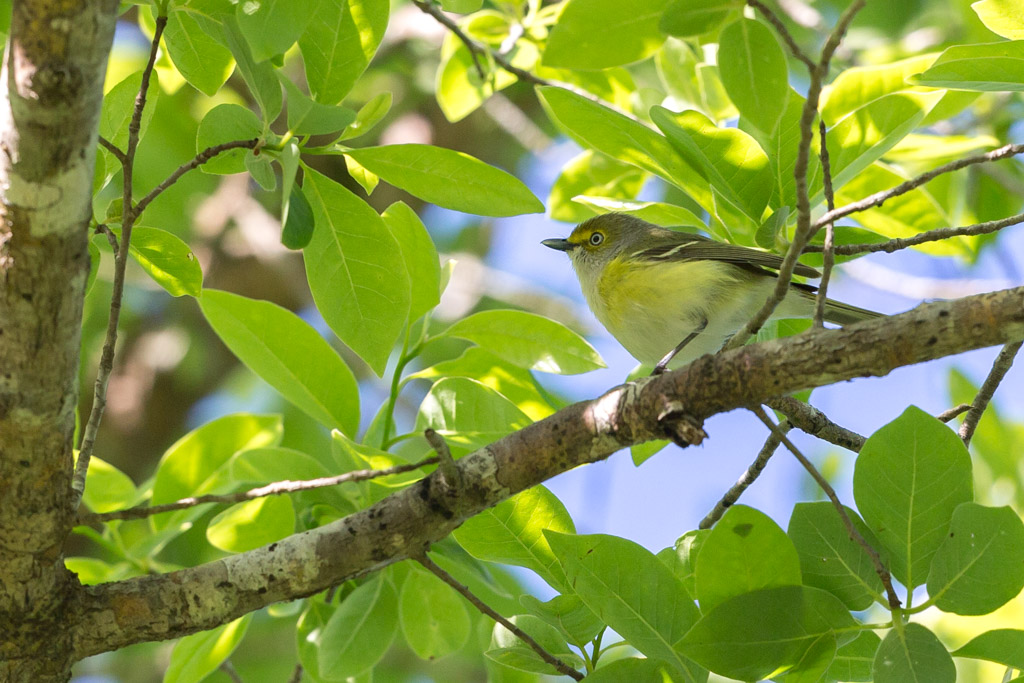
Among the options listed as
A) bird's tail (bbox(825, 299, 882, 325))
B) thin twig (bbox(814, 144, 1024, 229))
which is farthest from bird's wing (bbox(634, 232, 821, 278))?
thin twig (bbox(814, 144, 1024, 229))

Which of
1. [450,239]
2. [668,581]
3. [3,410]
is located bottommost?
[668,581]

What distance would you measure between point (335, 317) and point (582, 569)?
936mm

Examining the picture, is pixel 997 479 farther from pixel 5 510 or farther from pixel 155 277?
pixel 5 510

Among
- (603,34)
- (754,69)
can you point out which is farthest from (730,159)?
(754,69)

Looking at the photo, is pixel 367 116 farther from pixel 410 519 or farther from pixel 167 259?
pixel 410 519

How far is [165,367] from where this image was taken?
6.84 m

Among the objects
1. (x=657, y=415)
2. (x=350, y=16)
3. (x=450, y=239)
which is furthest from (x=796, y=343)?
(x=450, y=239)

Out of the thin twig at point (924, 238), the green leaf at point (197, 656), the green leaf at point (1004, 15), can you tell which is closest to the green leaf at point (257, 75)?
the thin twig at point (924, 238)

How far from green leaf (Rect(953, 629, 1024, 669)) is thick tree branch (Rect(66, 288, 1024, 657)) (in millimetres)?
683

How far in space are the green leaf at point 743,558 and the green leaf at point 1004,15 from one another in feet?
4.51

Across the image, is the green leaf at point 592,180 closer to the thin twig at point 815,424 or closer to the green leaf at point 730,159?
the green leaf at point 730,159

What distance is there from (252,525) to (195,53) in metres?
1.36

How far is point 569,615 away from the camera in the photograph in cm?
214

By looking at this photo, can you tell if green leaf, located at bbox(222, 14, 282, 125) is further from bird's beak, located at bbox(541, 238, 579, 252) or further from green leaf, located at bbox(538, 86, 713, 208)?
bird's beak, located at bbox(541, 238, 579, 252)
